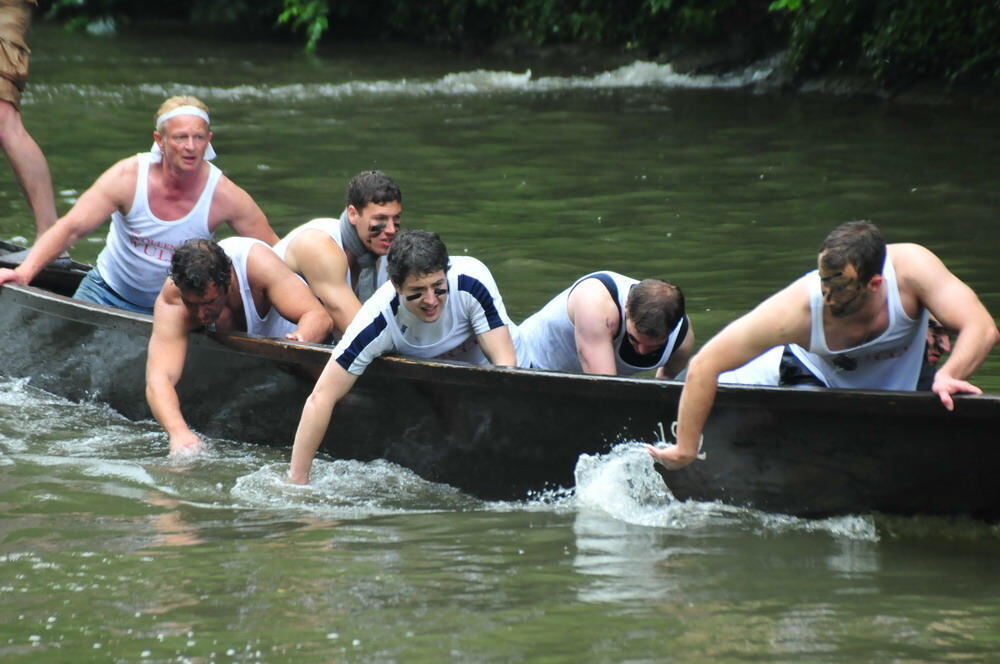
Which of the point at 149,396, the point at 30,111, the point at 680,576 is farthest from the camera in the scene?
the point at 30,111

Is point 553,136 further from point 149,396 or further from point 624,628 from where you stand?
point 624,628

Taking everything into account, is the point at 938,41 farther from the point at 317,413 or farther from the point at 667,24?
the point at 317,413

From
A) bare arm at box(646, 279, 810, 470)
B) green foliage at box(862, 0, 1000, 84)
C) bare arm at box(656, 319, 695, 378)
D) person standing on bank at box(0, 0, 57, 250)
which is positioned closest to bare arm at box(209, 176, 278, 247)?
person standing on bank at box(0, 0, 57, 250)

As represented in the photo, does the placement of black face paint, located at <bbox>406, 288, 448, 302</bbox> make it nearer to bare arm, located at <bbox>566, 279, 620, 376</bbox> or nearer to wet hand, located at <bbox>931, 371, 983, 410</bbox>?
bare arm, located at <bbox>566, 279, 620, 376</bbox>

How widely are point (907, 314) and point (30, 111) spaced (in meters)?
13.3

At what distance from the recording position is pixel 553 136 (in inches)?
588

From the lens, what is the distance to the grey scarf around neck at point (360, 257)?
657 centimetres

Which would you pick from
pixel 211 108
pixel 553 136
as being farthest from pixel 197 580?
pixel 211 108

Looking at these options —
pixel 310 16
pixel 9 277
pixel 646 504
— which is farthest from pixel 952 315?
pixel 310 16

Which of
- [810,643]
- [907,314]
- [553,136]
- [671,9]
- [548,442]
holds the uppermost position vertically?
[671,9]

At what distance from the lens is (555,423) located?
19.0ft

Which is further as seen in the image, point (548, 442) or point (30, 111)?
point (30, 111)

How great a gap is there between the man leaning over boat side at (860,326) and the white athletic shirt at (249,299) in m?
2.04

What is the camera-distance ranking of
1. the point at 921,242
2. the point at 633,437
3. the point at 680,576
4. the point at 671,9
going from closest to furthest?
1. the point at 680,576
2. the point at 633,437
3. the point at 921,242
4. the point at 671,9
